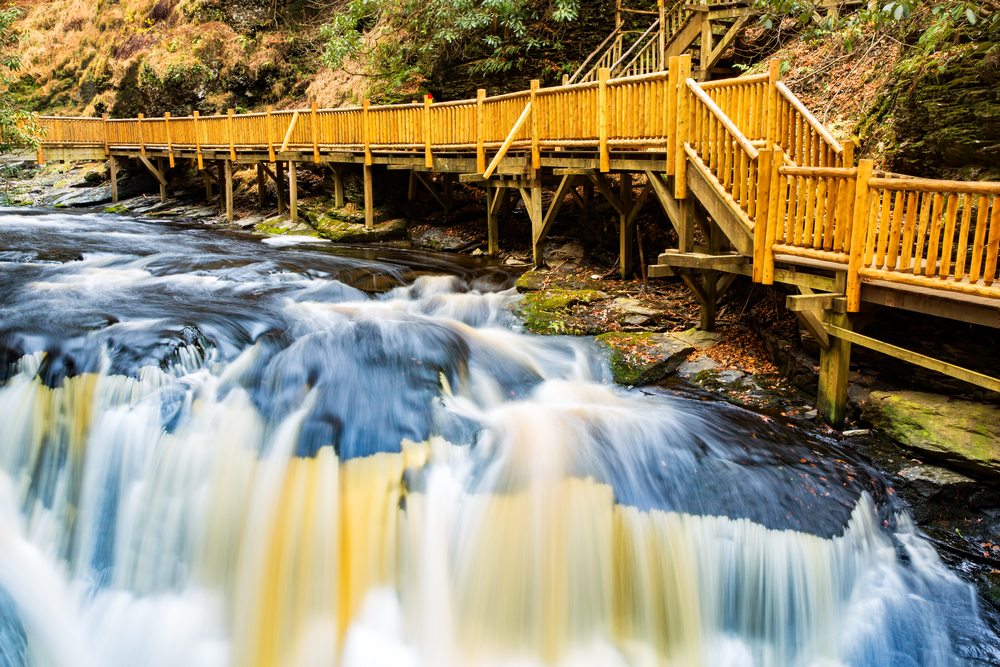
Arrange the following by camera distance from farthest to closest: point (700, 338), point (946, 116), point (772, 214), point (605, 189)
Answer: point (605, 189)
point (700, 338)
point (946, 116)
point (772, 214)

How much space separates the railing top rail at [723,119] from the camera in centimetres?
737

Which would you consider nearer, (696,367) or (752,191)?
(752,191)

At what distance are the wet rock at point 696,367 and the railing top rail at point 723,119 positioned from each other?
8.59 feet

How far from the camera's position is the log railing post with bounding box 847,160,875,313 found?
21.0 ft

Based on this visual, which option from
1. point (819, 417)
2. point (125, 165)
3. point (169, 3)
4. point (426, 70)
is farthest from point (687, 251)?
point (169, 3)

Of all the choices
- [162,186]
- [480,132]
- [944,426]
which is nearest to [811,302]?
[944,426]

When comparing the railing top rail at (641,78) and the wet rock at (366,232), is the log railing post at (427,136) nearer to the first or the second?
the wet rock at (366,232)

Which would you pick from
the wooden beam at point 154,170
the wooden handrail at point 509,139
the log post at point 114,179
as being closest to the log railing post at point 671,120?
the wooden handrail at point 509,139

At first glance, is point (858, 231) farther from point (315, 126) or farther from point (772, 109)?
point (315, 126)

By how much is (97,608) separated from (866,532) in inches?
250

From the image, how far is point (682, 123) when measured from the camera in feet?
28.1

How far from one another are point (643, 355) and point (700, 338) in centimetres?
98

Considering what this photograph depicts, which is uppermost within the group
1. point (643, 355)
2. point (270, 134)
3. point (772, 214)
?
point (270, 134)

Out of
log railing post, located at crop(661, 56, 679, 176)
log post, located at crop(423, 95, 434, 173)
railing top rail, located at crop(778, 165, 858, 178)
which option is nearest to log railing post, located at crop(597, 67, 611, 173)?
log railing post, located at crop(661, 56, 679, 176)
